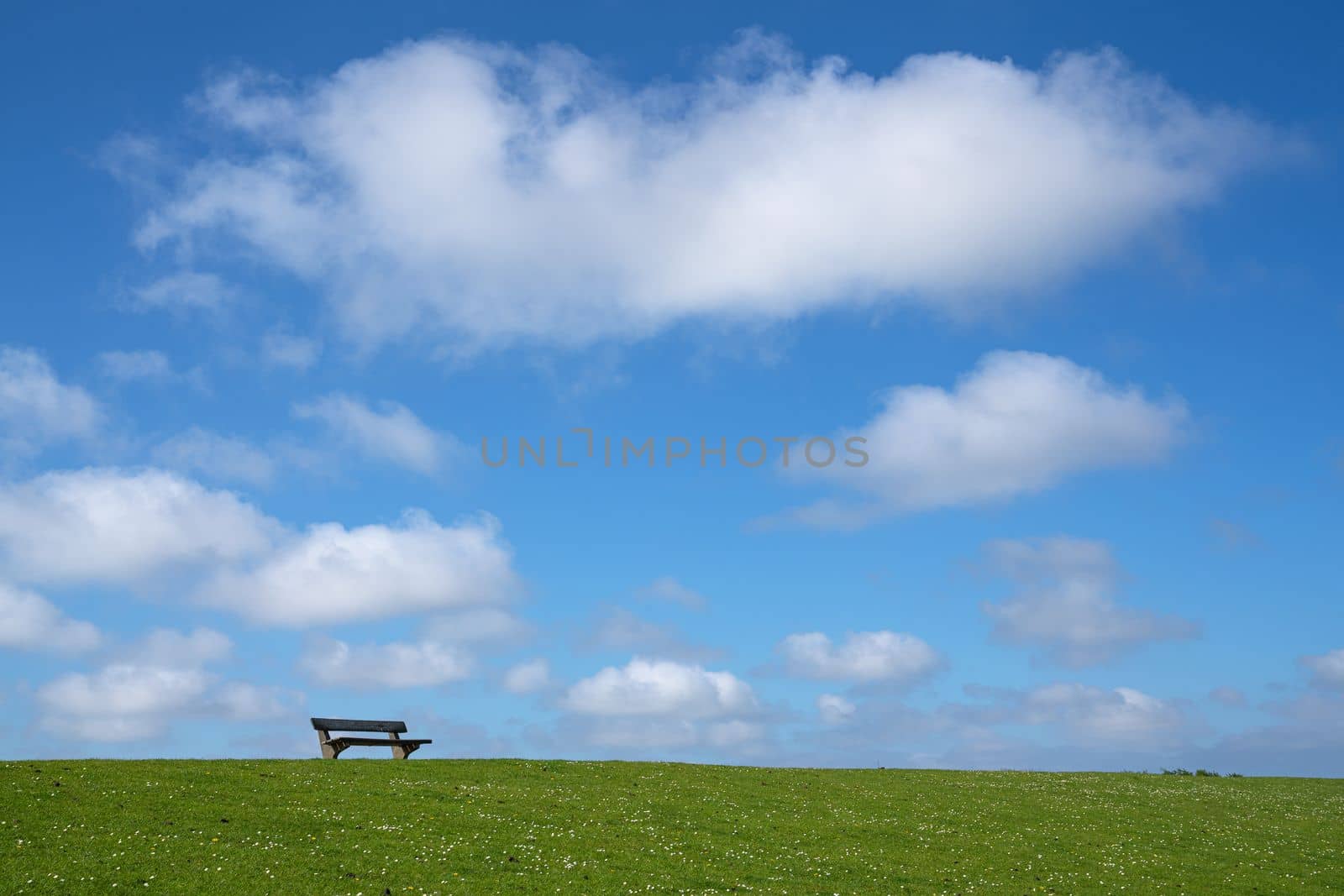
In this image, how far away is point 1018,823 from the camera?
115 ft

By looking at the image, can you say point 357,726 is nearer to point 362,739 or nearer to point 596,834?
point 362,739

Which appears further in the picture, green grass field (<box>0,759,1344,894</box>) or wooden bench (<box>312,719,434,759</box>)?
wooden bench (<box>312,719,434,759</box>)

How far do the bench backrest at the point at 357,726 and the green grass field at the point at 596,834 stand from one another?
1901mm

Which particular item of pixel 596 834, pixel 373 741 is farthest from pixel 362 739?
pixel 596 834

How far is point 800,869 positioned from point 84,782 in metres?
21.8

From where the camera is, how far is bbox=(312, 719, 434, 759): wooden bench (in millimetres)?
39250

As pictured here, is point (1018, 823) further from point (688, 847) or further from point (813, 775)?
point (688, 847)

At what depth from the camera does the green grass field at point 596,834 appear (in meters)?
23.9

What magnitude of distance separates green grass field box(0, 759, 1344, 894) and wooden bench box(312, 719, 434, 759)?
1.60 meters

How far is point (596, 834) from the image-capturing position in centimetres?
2867

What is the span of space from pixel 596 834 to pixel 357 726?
15414 millimetres

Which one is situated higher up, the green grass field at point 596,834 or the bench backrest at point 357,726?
the bench backrest at point 357,726

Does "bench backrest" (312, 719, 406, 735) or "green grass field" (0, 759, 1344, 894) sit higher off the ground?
"bench backrest" (312, 719, 406, 735)

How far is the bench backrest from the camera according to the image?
129 feet
